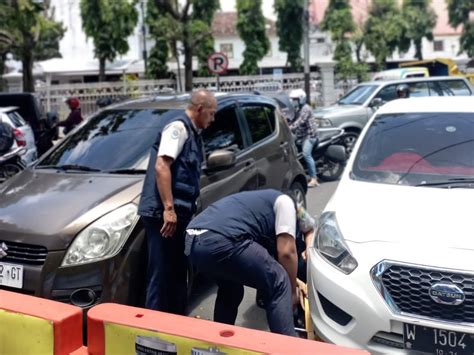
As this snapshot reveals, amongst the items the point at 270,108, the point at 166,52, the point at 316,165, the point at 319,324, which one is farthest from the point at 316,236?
the point at 166,52

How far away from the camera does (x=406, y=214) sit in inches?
130

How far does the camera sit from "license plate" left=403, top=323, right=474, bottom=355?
2780 mm

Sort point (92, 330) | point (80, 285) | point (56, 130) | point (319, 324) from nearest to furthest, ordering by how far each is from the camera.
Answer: point (92, 330) < point (319, 324) < point (80, 285) < point (56, 130)

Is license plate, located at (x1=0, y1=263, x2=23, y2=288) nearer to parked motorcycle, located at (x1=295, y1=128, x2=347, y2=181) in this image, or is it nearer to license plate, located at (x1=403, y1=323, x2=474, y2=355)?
license plate, located at (x1=403, y1=323, x2=474, y2=355)

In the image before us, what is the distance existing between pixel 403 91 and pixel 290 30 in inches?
887

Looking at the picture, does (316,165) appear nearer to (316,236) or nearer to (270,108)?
(270,108)

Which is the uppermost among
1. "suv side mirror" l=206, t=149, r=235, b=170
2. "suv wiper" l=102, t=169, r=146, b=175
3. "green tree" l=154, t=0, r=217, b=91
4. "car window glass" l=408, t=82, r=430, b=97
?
"green tree" l=154, t=0, r=217, b=91

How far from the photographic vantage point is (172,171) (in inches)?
148

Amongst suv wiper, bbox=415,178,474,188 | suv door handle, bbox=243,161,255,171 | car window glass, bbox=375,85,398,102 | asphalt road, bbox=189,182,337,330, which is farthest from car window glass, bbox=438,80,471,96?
suv wiper, bbox=415,178,474,188

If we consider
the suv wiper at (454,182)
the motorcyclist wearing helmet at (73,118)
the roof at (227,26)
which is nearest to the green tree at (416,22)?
the roof at (227,26)

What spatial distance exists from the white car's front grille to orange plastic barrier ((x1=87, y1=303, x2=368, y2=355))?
0.71 metres

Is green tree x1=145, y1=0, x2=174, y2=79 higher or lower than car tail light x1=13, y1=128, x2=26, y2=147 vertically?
higher

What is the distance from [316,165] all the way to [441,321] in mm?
7713

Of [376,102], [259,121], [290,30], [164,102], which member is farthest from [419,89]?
[290,30]
